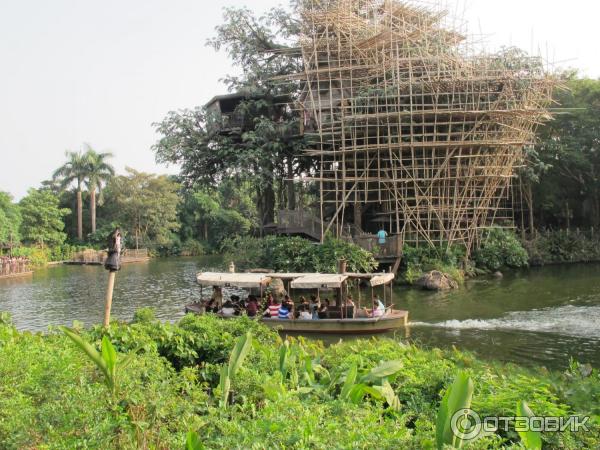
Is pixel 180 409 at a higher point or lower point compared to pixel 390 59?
lower

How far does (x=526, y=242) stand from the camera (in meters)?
27.8

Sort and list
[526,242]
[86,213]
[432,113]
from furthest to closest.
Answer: [86,213], [526,242], [432,113]

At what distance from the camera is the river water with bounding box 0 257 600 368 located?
40.2ft

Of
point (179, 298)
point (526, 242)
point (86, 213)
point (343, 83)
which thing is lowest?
point (179, 298)

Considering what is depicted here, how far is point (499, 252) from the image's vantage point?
24547 millimetres

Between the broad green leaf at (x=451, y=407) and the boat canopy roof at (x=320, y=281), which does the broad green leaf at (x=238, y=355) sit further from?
the boat canopy roof at (x=320, y=281)

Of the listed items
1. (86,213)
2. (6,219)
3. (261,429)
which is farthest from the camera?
(86,213)

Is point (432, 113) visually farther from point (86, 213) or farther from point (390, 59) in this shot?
point (86, 213)

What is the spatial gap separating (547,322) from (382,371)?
34.0ft

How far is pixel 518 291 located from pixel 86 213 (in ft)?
135

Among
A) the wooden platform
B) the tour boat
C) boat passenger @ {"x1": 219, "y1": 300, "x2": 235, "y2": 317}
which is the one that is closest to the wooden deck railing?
the wooden platform

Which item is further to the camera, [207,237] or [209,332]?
[207,237]

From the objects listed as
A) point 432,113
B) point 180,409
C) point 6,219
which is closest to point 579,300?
point 432,113

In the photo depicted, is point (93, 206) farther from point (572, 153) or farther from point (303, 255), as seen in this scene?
point (572, 153)
